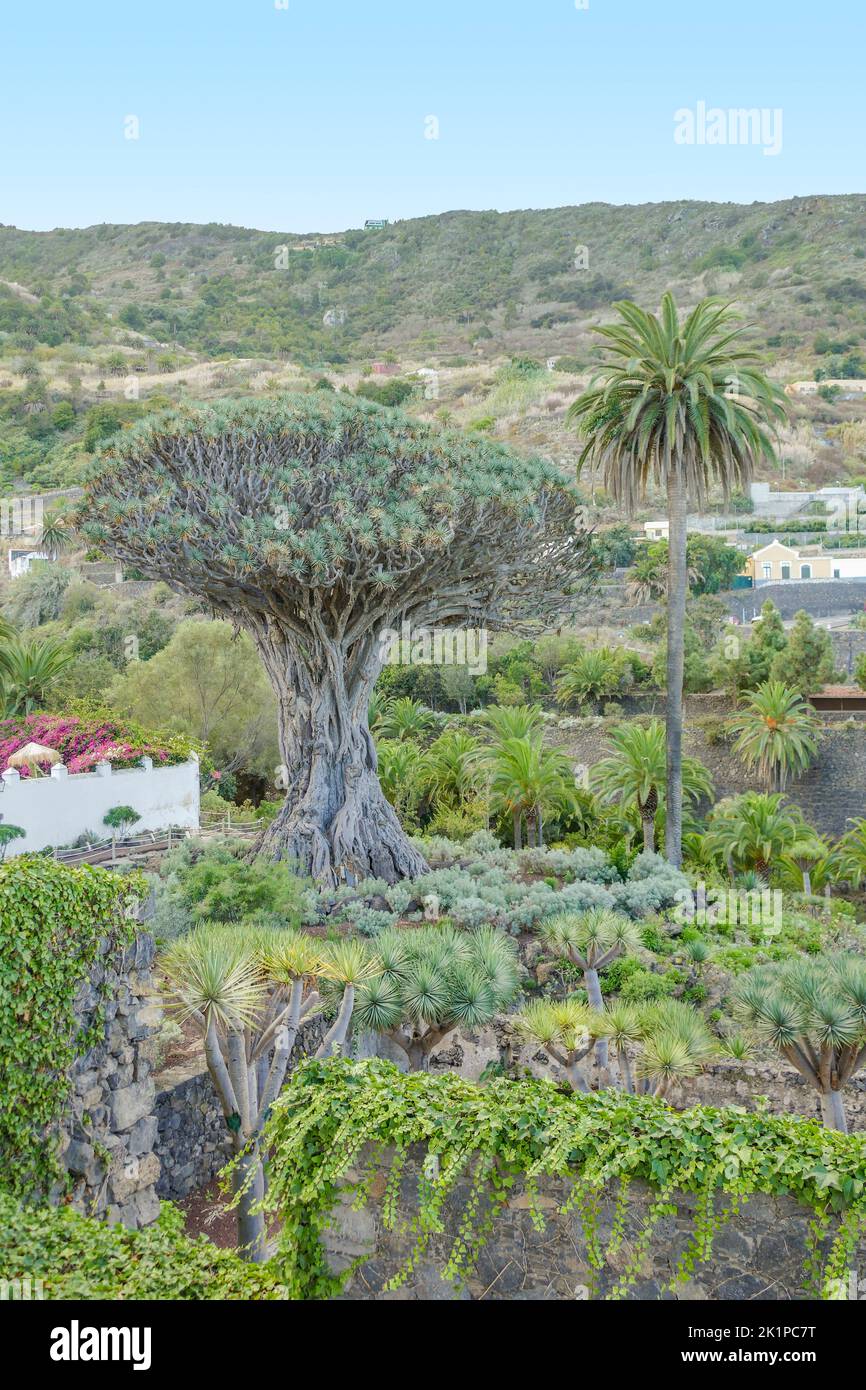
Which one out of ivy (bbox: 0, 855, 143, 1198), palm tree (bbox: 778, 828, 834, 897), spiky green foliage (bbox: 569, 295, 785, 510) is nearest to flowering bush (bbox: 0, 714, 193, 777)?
spiky green foliage (bbox: 569, 295, 785, 510)

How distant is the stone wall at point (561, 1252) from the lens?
542 cm

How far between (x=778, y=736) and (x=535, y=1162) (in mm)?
27024

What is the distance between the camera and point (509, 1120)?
5934 mm

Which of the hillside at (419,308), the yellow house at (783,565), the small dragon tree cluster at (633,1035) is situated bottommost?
the small dragon tree cluster at (633,1035)

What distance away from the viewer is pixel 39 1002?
6918 millimetres

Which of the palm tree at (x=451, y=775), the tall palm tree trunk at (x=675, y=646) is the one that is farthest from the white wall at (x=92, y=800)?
the tall palm tree trunk at (x=675, y=646)

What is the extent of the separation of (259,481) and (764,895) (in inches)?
417

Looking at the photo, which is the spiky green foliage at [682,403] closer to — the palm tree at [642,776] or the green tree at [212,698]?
the palm tree at [642,776]

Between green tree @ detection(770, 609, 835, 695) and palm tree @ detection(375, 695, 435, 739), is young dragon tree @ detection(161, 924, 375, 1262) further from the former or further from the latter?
green tree @ detection(770, 609, 835, 695)

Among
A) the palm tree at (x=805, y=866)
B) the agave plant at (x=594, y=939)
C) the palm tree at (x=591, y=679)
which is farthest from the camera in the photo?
the palm tree at (x=591, y=679)

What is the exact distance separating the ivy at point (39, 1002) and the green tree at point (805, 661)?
31.1 metres

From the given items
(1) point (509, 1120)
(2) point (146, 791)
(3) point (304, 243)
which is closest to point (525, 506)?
(2) point (146, 791)

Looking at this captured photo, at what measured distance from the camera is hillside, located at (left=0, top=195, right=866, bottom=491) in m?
62.5
